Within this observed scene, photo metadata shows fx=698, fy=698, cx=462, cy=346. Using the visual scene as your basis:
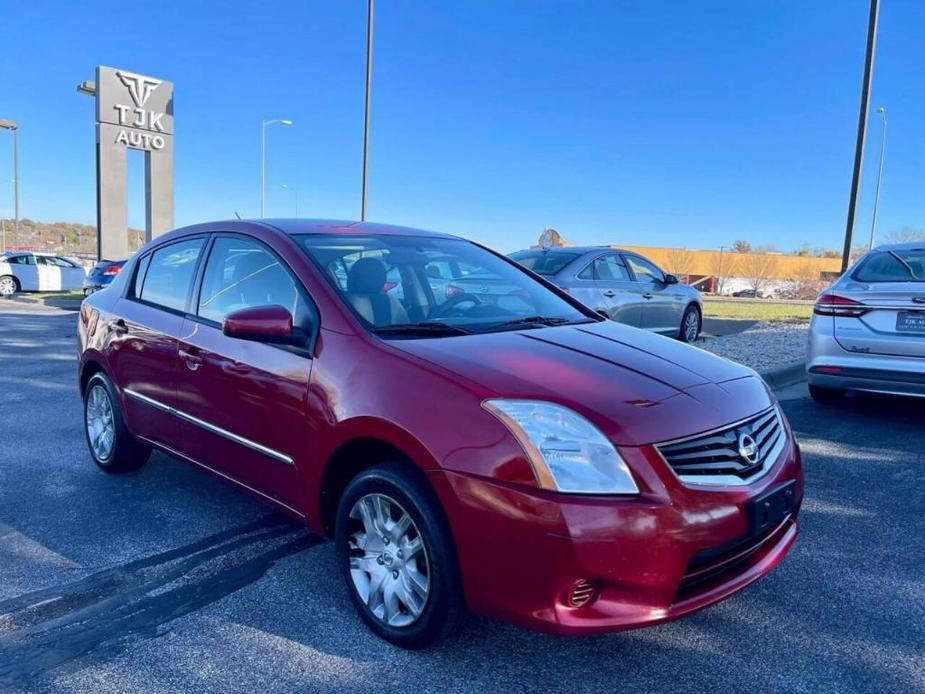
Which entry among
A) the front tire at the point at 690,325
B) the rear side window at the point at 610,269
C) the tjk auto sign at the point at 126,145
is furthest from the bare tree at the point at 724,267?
the rear side window at the point at 610,269

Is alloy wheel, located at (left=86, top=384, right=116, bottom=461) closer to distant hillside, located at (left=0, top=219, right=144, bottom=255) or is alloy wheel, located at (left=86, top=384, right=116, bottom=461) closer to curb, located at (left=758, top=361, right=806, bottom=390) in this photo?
curb, located at (left=758, top=361, right=806, bottom=390)

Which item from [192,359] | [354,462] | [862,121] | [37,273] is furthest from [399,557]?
[37,273]

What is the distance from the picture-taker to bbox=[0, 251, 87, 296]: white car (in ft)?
76.8

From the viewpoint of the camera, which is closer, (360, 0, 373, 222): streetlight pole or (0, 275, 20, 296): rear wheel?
(360, 0, 373, 222): streetlight pole

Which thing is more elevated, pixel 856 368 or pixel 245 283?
pixel 245 283

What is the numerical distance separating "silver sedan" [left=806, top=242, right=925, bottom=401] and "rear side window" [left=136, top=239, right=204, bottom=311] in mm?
5107

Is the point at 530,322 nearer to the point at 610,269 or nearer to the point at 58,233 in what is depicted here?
the point at 610,269

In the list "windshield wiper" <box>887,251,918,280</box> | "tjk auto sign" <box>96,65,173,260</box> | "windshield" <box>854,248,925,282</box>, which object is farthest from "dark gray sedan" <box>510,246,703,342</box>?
"tjk auto sign" <box>96,65,173,260</box>

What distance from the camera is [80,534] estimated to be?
12.3 feet

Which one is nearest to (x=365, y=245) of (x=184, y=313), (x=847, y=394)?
(x=184, y=313)

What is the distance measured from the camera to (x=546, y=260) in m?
9.07

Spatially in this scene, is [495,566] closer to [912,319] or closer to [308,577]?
[308,577]

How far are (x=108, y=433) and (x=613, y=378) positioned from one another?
3560 mm

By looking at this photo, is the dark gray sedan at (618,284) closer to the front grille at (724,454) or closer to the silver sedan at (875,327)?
the silver sedan at (875,327)
